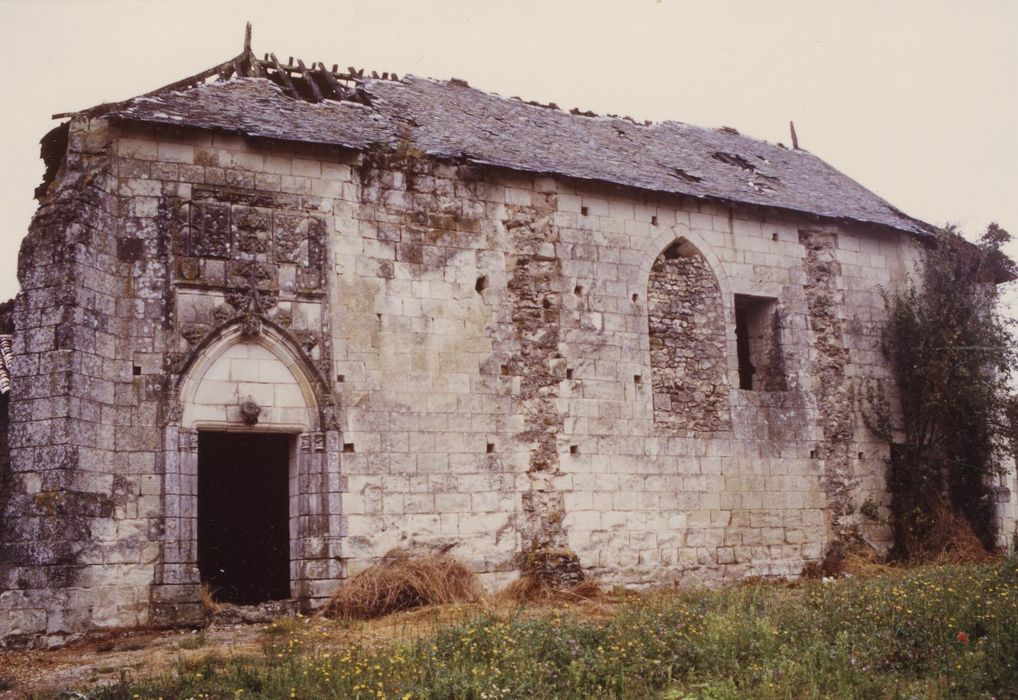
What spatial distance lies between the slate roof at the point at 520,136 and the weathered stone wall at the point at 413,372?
0.30 m

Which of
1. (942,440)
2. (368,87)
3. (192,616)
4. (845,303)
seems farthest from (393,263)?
(942,440)

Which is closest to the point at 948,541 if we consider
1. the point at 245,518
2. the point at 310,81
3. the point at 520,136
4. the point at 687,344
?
the point at 687,344

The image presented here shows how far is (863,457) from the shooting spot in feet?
48.8

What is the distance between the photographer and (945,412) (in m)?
15.0

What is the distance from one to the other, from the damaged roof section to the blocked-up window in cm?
143

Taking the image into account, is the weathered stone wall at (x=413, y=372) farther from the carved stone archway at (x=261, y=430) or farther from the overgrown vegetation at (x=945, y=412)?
the overgrown vegetation at (x=945, y=412)

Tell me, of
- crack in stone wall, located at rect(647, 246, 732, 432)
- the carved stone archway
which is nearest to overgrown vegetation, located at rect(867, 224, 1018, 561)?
crack in stone wall, located at rect(647, 246, 732, 432)

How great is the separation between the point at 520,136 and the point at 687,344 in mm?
3634

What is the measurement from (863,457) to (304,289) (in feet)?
26.8

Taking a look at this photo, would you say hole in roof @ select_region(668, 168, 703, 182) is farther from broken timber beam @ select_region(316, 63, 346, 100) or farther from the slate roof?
broken timber beam @ select_region(316, 63, 346, 100)

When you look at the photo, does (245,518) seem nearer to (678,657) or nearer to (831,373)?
(678,657)

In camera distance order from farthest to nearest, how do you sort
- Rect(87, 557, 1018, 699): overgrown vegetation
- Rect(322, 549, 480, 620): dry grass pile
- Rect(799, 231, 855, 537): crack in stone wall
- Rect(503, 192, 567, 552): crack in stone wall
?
Rect(799, 231, 855, 537): crack in stone wall → Rect(503, 192, 567, 552): crack in stone wall → Rect(322, 549, 480, 620): dry grass pile → Rect(87, 557, 1018, 699): overgrown vegetation

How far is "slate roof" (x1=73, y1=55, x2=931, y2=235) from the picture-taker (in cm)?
1202

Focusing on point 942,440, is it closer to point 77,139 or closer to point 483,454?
point 483,454
